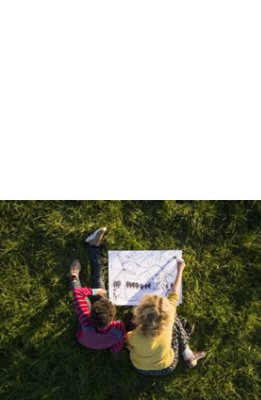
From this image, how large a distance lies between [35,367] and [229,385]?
2.16 metres

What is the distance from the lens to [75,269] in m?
4.81

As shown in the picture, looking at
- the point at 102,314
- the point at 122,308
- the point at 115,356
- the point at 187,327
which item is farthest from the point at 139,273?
the point at 102,314

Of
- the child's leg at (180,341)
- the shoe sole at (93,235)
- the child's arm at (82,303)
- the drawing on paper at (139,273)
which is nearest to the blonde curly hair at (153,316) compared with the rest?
the child's arm at (82,303)

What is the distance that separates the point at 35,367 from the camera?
15.5ft

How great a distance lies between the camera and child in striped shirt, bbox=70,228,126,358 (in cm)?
405

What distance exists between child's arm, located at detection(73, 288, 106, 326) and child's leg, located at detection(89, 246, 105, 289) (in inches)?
5.4

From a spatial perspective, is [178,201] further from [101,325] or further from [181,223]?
[101,325]

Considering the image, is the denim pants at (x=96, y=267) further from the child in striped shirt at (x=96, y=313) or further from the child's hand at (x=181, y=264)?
the child's hand at (x=181, y=264)

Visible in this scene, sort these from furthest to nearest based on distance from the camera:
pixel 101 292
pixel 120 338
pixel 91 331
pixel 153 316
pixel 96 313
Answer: pixel 101 292, pixel 120 338, pixel 91 331, pixel 96 313, pixel 153 316

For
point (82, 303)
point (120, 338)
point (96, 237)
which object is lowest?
point (120, 338)

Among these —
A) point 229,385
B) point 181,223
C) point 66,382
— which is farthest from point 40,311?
point 229,385

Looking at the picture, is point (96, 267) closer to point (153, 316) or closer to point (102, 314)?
point (102, 314)

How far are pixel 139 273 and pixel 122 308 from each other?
43 cm

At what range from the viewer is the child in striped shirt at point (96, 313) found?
405cm
